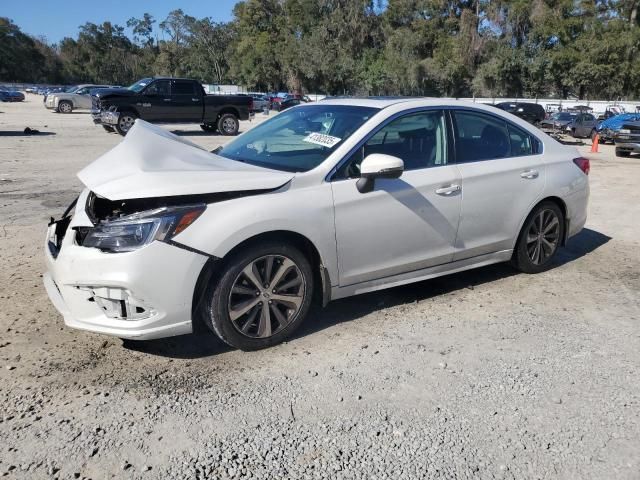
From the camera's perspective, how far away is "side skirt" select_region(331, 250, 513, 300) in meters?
4.09

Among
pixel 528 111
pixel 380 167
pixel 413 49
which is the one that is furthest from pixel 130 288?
pixel 413 49

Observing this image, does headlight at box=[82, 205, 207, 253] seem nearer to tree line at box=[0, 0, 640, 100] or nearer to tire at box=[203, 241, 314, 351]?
tire at box=[203, 241, 314, 351]

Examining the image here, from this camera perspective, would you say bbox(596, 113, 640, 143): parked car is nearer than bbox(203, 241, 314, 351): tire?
No

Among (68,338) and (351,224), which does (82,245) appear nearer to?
(68,338)

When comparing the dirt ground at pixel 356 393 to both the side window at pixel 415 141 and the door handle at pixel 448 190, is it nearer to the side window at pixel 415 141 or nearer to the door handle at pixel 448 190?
the door handle at pixel 448 190

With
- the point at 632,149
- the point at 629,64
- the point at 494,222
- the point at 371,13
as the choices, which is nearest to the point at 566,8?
the point at 629,64

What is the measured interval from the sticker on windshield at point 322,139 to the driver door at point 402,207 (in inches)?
8.4

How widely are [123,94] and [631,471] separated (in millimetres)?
19582

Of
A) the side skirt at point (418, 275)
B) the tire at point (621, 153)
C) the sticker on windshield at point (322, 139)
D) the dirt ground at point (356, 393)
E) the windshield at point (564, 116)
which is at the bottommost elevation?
the tire at point (621, 153)

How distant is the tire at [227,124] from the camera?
21.5m

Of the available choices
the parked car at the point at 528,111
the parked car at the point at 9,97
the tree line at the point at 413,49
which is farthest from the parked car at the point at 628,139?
the parked car at the point at 9,97

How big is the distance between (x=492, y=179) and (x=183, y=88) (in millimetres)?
17495

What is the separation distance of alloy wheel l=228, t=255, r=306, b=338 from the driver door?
0.39 m

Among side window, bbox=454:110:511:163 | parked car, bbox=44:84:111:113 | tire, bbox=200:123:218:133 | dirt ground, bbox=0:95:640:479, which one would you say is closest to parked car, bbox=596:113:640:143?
tire, bbox=200:123:218:133
